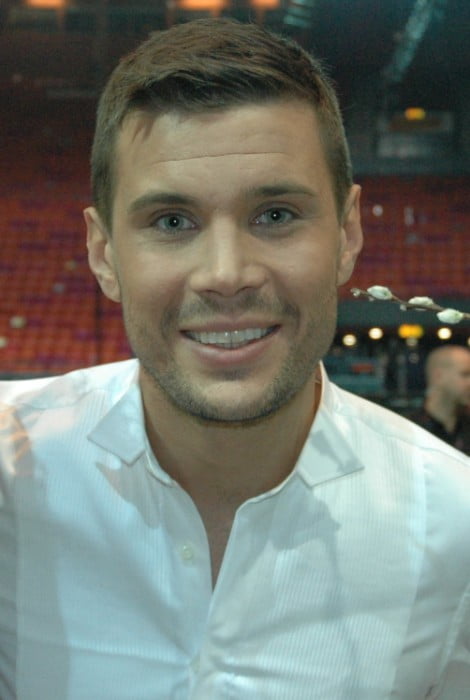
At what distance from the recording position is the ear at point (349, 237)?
128 centimetres

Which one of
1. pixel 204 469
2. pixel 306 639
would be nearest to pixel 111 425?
pixel 204 469

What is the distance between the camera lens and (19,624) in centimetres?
124

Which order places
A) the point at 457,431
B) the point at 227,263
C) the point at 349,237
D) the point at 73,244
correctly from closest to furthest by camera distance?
the point at 227,263
the point at 349,237
the point at 457,431
the point at 73,244

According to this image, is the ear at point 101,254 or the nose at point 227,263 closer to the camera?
the nose at point 227,263

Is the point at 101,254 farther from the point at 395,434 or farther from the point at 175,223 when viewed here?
the point at 395,434

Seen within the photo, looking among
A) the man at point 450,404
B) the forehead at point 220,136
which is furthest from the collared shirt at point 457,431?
the forehead at point 220,136

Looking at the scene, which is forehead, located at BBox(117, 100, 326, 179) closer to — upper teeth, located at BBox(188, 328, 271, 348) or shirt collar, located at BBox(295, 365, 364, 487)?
upper teeth, located at BBox(188, 328, 271, 348)

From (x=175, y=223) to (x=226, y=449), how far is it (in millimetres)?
329

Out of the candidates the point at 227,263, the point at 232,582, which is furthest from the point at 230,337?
the point at 232,582

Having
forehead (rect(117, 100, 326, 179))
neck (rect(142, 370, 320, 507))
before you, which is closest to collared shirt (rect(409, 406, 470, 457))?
neck (rect(142, 370, 320, 507))

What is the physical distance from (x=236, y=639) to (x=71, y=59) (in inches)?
222

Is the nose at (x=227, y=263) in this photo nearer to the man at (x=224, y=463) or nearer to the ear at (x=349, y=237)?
the man at (x=224, y=463)

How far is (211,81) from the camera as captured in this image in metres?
1.10

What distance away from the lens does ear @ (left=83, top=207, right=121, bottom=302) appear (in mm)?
1256
